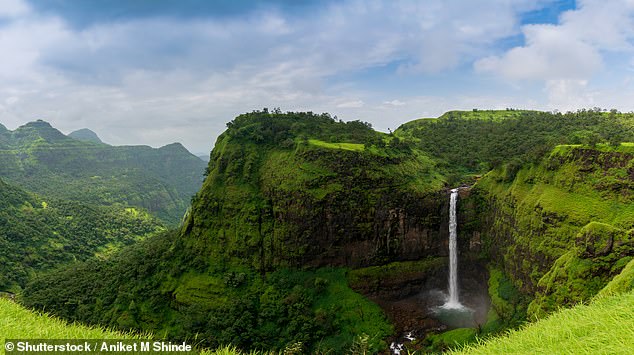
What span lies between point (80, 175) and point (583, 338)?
16583 centimetres

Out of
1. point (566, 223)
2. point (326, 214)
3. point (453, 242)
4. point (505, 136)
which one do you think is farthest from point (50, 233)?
point (505, 136)

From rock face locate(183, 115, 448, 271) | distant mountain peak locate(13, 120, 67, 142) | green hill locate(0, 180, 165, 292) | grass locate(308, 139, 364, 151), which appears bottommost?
green hill locate(0, 180, 165, 292)

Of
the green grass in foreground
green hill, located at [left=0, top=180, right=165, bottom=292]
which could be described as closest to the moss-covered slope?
the green grass in foreground

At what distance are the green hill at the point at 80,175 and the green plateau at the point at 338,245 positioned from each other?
287ft

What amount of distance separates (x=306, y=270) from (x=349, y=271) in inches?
168

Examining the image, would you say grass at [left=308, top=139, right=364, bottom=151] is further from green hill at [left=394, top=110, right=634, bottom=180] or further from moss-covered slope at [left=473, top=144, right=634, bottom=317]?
moss-covered slope at [left=473, top=144, right=634, bottom=317]

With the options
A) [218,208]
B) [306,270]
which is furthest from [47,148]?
[306,270]

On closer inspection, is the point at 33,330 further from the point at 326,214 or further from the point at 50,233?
the point at 50,233

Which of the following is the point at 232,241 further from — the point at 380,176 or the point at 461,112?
the point at 461,112

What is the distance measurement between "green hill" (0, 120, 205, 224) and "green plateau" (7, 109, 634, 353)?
87378mm

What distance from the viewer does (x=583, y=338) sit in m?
3.61

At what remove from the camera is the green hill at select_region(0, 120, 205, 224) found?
112438mm

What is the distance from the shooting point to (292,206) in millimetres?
33094

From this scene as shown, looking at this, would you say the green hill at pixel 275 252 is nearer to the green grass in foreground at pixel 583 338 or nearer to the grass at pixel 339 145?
the grass at pixel 339 145
